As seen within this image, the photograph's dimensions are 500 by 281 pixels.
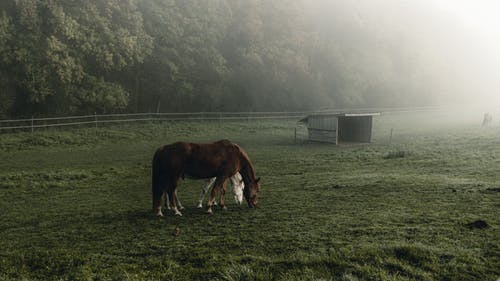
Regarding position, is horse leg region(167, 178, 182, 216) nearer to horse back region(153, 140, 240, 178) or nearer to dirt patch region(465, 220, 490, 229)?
horse back region(153, 140, 240, 178)

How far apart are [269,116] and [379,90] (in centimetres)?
2582

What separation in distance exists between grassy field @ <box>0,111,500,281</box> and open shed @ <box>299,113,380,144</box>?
10.3m

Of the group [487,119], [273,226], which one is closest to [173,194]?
[273,226]

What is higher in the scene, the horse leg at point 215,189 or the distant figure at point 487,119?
the distant figure at point 487,119

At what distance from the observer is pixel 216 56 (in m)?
39.7

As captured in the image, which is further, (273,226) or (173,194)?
(173,194)

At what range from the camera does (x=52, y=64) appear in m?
26.6

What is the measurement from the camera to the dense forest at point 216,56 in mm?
27203

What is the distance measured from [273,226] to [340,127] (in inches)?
971

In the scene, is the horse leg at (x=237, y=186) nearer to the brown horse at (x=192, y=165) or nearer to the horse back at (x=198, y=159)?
the brown horse at (x=192, y=165)

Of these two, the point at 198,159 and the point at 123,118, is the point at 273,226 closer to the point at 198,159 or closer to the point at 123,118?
the point at 198,159

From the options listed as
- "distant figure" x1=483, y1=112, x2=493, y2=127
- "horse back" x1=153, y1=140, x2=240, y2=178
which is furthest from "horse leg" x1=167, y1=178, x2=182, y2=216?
"distant figure" x1=483, y1=112, x2=493, y2=127

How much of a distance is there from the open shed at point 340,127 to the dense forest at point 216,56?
13.9 m

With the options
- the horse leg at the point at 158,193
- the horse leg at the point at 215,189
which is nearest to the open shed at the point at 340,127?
the horse leg at the point at 215,189
